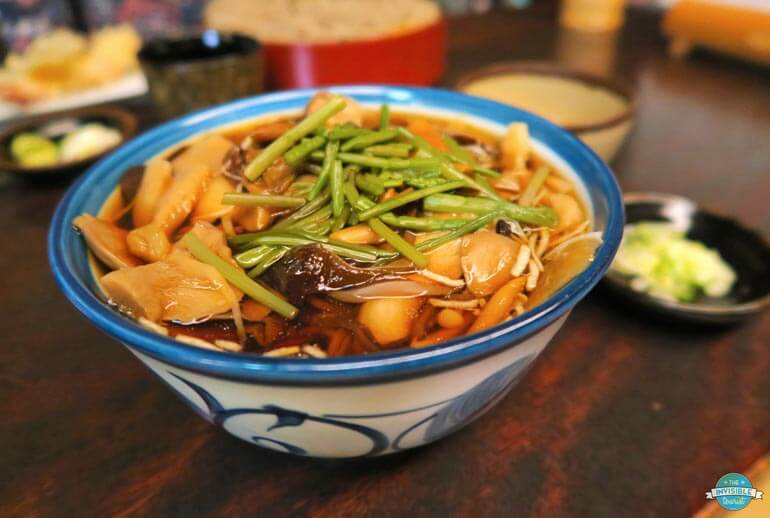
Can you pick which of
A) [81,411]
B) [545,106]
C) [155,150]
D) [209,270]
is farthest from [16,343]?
[545,106]

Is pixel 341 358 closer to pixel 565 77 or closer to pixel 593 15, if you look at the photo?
pixel 565 77

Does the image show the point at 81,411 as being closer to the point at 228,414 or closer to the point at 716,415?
the point at 228,414

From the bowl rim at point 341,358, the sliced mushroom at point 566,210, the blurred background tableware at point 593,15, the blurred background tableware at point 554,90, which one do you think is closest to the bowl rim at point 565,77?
the blurred background tableware at point 554,90

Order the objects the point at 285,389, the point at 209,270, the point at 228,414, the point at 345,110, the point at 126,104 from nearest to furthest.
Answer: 1. the point at 285,389
2. the point at 228,414
3. the point at 209,270
4. the point at 345,110
5. the point at 126,104

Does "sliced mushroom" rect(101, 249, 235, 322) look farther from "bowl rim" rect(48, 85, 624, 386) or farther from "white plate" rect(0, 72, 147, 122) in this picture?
"white plate" rect(0, 72, 147, 122)

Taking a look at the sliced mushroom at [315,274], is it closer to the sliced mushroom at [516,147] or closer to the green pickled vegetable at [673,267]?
the sliced mushroom at [516,147]
